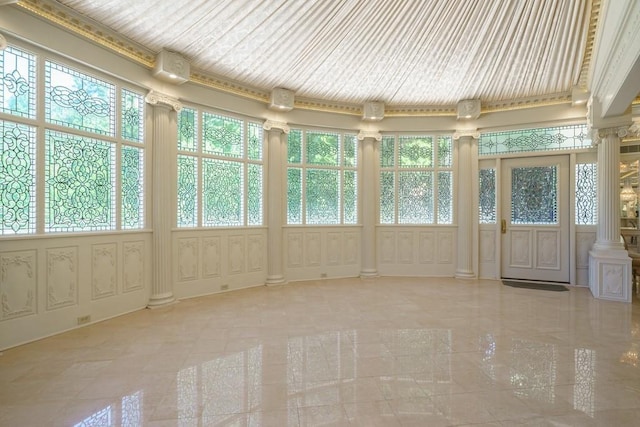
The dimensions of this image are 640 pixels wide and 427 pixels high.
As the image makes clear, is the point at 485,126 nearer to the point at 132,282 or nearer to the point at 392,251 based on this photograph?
the point at 392,251

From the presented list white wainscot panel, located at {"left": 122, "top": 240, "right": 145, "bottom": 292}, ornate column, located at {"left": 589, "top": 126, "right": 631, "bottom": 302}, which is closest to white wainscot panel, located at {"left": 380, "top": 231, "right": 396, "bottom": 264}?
ornate column, located at {"left": 589, "top": 126, "right": 631, "bottom": 302}

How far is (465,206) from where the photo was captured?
7.18m

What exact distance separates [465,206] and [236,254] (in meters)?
4.78

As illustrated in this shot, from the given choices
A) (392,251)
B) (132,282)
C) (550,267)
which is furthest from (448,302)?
(132,282)

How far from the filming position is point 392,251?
7.50 meters

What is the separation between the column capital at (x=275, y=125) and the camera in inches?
256

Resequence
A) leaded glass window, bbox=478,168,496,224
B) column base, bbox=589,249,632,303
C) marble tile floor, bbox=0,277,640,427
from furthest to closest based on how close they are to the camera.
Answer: leaded glass window, bbox=478,168,496,224 → column base, bbox=589,249,632,303 → marble tile floor, bbox=0,277,640,427

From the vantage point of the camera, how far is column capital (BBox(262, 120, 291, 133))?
6.51 m

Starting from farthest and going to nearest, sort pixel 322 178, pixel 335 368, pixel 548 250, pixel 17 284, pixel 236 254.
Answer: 1. pixel 322 178
2. pixel 548 250
3. pixel 236 254
4. pixel 17 284
5. pixel 335 368

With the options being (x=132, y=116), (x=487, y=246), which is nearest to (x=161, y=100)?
(x=132, y=116)

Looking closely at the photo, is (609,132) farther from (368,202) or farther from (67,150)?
(67,150)

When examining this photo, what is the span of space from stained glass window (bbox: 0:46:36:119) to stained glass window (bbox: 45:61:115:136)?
0.15 meters

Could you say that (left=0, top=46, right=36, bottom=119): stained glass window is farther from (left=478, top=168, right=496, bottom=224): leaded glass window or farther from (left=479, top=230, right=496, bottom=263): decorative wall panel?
(left=479, top=230, right=496, bottom=263): decorative wall panel

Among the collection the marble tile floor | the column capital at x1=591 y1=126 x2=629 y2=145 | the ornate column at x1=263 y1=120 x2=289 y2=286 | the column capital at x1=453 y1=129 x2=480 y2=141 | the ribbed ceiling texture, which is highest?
the ribbed ceiling texture
